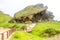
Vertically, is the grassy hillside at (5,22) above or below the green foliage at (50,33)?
above

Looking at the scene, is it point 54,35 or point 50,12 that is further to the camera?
point 50,12

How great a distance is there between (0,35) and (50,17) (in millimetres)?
56171

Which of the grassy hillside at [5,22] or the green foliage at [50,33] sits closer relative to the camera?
the green foliage at [50,33]

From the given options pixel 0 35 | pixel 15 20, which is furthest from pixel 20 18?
pixel 0 35

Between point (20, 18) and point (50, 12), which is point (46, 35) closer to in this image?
point (20, 18)

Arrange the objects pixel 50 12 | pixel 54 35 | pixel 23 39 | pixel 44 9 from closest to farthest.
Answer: pixel 23 39, pixel 54 35, pixel 44 9, pixel 50 12

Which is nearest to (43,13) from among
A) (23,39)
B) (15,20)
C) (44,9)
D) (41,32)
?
(44,9)

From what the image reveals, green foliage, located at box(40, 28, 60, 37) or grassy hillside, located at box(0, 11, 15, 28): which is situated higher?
grassy hillside, located at box(0, 11, 15, 28)

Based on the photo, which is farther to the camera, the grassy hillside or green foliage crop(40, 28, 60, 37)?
the grassy hillside

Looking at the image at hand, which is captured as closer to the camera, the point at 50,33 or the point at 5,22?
the point at 50,33

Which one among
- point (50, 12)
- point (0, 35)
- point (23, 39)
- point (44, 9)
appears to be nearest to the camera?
point (0, 35)

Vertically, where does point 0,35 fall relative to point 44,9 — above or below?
below

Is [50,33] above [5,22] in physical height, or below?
below

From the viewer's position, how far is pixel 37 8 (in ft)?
234
